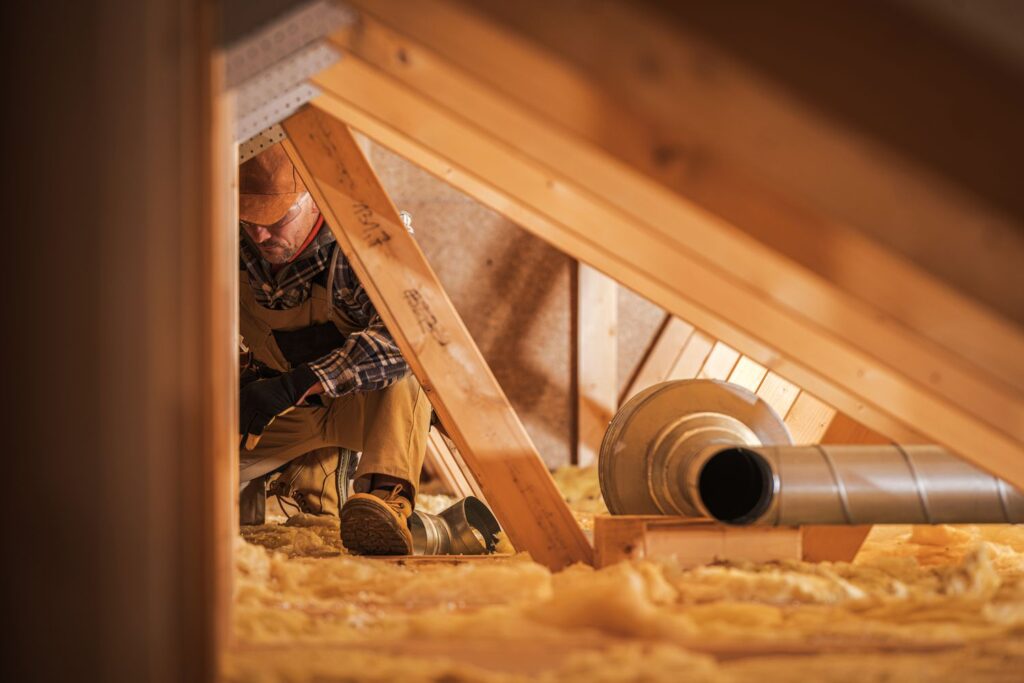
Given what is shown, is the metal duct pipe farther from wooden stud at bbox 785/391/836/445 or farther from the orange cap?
the orange cap

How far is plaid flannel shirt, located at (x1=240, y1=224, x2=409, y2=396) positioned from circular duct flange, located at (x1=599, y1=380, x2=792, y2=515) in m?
0.58

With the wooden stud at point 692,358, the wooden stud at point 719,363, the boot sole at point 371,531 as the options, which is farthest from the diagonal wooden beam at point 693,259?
the wooden stud at point 692,358

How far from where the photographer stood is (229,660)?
45.5 inches

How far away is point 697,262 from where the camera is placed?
1.43 metres

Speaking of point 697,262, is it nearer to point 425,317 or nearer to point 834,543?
point 425,317

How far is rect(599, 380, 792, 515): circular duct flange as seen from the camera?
74.7 inches

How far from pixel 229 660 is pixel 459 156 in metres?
0.81

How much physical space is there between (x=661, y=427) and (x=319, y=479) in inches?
48.2

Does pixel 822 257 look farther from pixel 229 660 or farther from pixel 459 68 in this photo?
pixel 229 660

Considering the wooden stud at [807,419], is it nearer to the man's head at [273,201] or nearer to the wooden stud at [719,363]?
the wooden stud at [719,363]

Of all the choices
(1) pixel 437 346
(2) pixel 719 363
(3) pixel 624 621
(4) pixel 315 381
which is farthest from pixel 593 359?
(3) pixel 624 621

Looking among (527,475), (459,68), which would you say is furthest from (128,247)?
(527,475)

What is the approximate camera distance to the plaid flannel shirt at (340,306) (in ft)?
7.47

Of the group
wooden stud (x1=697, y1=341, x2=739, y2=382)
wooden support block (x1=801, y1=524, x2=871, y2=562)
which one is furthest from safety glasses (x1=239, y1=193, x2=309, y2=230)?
wooden stud (x1=697, y1=341, x2=739, y2=382)
